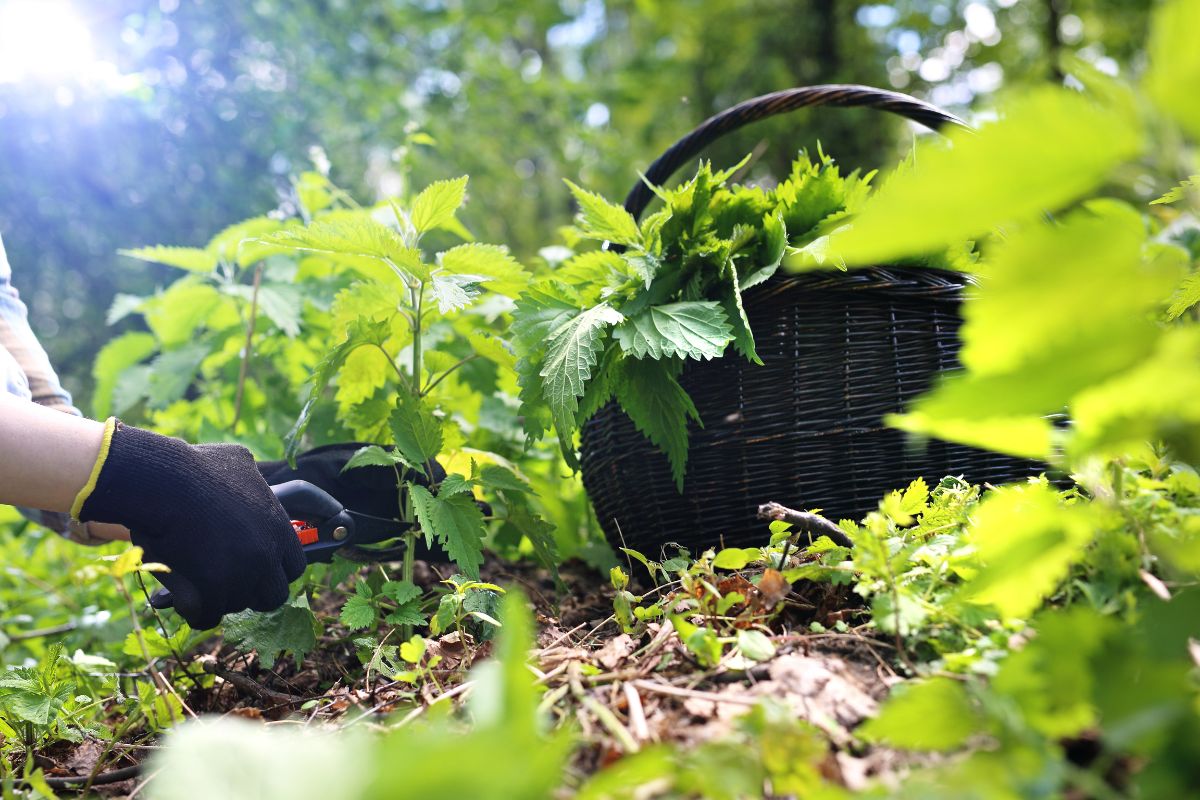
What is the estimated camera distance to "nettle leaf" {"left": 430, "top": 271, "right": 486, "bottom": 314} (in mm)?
1258

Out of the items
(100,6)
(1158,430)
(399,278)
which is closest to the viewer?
(1158,430)

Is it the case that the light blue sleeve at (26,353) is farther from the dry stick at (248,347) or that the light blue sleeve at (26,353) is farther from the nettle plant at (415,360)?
the nettle plant at (415,360)

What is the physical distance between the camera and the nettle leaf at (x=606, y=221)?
1399 mm

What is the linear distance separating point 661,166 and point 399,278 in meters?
0.59

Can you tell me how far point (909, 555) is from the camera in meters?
0.94

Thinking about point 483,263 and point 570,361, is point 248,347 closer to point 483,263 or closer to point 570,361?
point 483,263

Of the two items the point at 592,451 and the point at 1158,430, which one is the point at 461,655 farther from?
the point at 1158,430

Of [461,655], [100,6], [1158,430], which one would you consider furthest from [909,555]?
[100,6]

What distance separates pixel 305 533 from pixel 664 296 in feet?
2.32

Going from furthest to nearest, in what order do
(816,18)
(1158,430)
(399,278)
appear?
(816,18) → (399,278) → (1158,430)

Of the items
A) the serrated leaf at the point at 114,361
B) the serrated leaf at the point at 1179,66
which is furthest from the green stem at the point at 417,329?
the serrated leaf at the point at 114,361

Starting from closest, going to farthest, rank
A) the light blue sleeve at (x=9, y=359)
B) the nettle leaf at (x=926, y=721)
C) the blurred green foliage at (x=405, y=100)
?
1. the nettle leaf at (x=926, y=721)
2. the light blue sleeve at (x=9, y=359)
3. the blurred green foliage at (x=405, y=100)

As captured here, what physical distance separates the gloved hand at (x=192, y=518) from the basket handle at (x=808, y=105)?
0.87 meters

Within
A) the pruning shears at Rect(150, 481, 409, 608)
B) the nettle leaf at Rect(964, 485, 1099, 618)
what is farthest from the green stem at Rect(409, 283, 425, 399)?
the nettle leaf at Rect(964, 485, 1099, 618)
